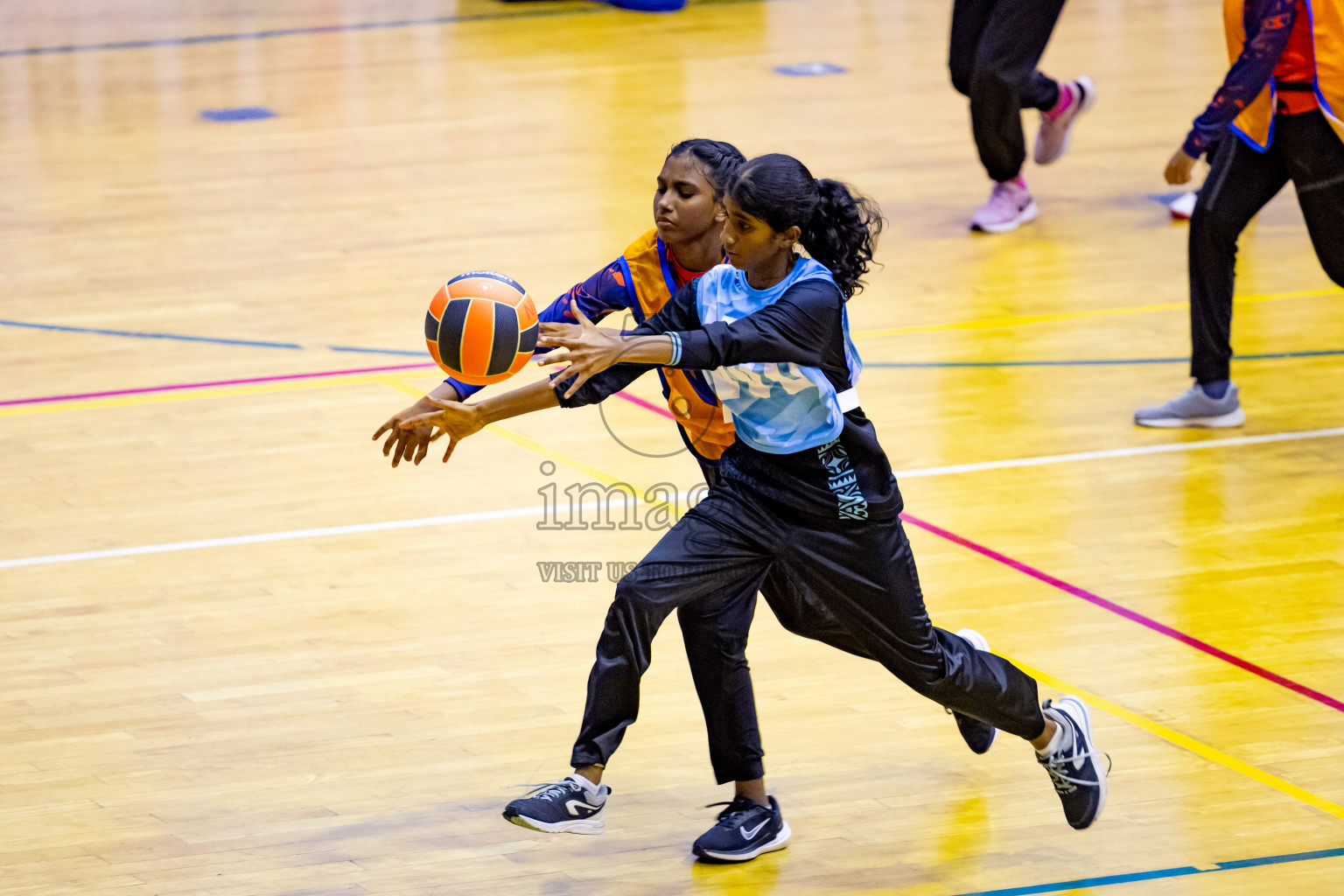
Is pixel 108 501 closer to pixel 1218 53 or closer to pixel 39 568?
pixel 39 568

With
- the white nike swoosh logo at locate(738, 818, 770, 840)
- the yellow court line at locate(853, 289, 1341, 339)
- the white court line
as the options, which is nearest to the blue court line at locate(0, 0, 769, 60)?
the yellow court line at locate(853, 289, 1341, 339)

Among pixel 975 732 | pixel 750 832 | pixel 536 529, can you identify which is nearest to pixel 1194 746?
pixel 975 732

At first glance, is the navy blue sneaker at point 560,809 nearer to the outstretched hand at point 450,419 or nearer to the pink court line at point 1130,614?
the outstretched hand at point 450,419

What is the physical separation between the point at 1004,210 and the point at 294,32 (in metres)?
7.87

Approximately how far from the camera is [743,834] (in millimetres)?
4359

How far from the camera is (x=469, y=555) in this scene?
6273 millimetres

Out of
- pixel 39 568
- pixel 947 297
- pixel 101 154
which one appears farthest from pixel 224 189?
pixel 39 568

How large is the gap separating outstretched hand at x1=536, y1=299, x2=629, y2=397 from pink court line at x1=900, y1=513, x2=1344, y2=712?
2455mm

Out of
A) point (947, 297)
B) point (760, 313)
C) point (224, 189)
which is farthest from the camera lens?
point (224, 189)

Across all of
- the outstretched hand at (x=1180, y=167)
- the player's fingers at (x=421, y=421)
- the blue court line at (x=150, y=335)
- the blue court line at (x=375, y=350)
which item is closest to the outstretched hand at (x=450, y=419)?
the player's fingers at (x=421, y=421)

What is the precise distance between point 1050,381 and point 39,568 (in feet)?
13.6

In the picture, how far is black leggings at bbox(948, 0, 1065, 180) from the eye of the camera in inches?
389

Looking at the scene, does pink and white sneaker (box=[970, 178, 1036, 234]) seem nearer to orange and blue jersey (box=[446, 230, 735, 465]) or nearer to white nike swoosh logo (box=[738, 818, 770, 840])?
orange and blue jersey (box=[446, 230, 735, 465])

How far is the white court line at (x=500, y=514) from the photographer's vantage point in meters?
6.28
